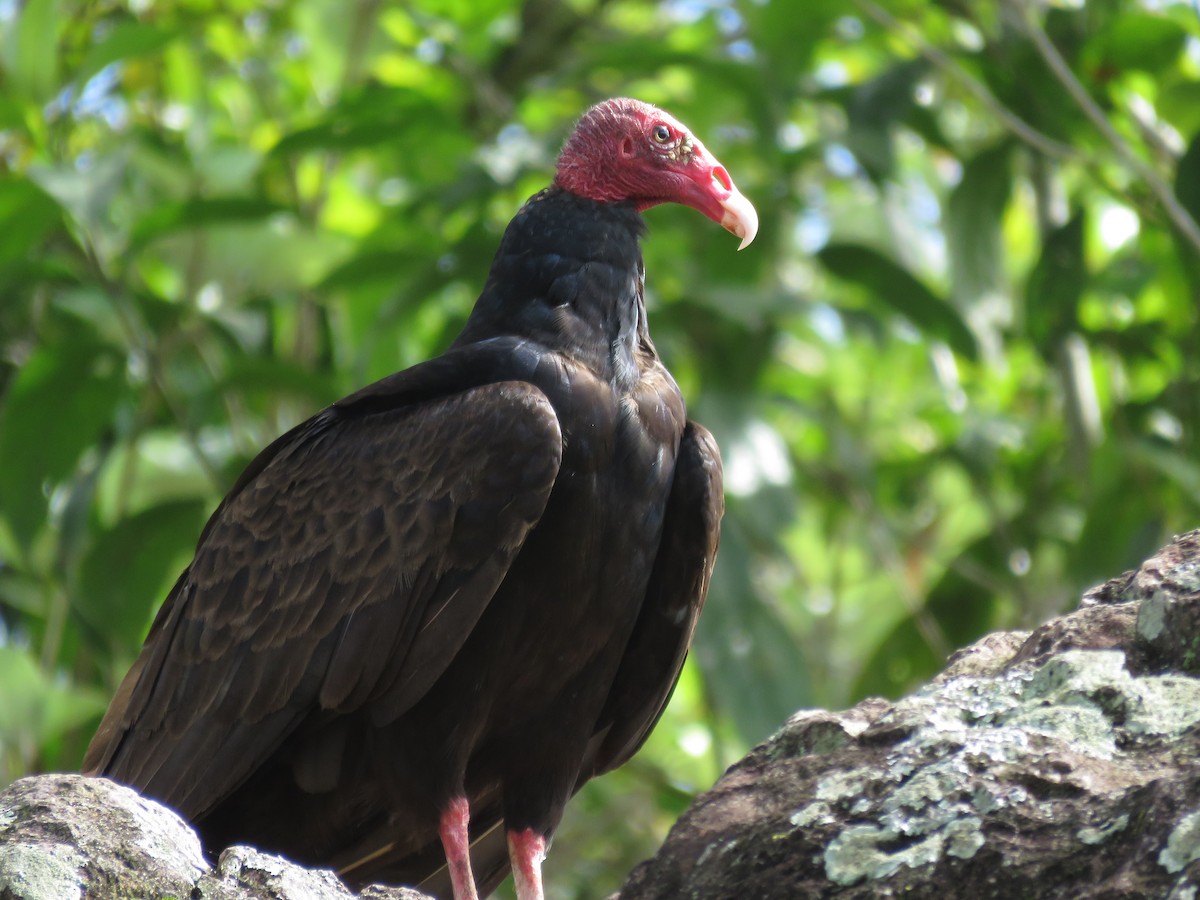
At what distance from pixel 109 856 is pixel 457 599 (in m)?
1.61

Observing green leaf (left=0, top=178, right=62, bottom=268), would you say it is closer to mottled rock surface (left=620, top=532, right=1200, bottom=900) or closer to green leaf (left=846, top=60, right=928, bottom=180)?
green leaf (left=846, top=60, right=928, bottom=180)

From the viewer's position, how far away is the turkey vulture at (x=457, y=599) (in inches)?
156

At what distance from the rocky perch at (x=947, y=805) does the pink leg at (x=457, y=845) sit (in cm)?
93

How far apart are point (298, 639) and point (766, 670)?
2449 millimetres

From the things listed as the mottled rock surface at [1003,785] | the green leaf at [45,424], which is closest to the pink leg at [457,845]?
the mottled rock surface at [1003,785]

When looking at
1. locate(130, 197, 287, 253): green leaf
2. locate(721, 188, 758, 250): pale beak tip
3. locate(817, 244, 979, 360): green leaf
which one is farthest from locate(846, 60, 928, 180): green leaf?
locate(130, 197, 287, 253): green leaf

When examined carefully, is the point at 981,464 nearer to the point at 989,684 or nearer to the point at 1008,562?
the point at 1008,562

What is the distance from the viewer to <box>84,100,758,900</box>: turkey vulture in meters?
3.95

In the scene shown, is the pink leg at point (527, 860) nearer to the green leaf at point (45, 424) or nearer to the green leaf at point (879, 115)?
the green leaf at point (45, 424)

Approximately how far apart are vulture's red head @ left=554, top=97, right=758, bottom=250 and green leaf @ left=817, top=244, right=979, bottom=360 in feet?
7.59

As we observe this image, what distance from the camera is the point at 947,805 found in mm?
2725

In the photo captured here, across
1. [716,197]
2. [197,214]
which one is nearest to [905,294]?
[716,197]

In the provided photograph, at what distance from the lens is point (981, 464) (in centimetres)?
721

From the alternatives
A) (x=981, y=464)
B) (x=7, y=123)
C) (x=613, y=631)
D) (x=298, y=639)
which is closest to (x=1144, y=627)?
(x=613, y=631)
